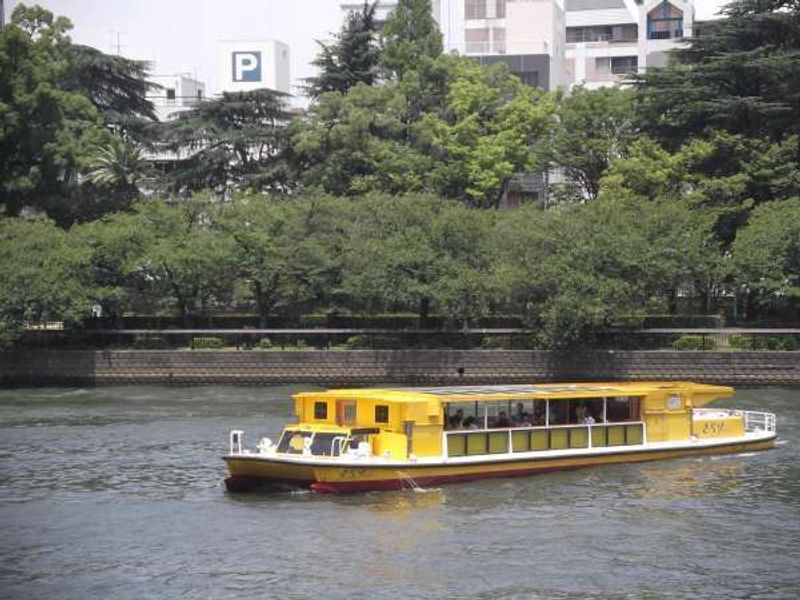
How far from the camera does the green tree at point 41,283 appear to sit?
6266cm

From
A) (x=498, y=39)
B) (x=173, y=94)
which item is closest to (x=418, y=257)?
(x=498, y=39)

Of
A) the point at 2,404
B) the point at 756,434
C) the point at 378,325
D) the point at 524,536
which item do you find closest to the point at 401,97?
the point at 378,325

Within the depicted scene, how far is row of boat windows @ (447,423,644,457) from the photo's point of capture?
35812mm

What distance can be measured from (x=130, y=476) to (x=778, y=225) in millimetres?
38636

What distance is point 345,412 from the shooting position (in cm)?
3553

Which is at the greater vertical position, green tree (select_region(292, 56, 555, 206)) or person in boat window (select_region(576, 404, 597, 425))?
green tree (select_region(292, 56, 555, 206))

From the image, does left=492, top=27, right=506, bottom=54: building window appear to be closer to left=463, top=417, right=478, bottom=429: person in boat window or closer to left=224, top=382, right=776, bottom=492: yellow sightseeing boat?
left=224, top=382, right=776, bottom=492: yellow sightseeing boat

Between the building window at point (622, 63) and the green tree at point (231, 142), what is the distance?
36.9m

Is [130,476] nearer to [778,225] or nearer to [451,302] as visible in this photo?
[451,302]

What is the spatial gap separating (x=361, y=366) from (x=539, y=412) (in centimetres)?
2579

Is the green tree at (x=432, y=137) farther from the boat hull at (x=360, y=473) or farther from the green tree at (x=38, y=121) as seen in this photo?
the boat hull at (x=360, y=473)

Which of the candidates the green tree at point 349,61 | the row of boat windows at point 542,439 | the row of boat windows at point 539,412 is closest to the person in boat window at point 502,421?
the row of boat windows at point 539,412

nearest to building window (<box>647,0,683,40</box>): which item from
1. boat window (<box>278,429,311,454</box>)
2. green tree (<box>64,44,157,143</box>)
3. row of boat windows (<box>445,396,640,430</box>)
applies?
green tree (<box>64,44,157,143</box>)

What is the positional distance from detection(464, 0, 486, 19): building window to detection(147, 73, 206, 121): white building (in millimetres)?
22023
